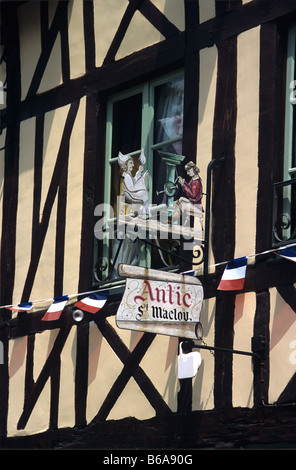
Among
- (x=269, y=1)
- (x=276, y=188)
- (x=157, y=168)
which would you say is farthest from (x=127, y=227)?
(x=269, y=1)

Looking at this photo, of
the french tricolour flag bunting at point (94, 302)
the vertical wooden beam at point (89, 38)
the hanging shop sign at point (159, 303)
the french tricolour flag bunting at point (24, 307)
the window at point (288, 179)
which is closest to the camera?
the hanging shop sign at point (159, 303)

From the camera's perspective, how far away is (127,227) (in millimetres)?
9977

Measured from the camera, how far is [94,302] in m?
10.2

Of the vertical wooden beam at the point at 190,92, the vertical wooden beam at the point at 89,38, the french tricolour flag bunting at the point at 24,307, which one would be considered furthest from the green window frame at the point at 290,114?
the french tricolour flag bunting at the point at 24,307

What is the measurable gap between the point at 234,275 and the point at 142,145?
1.76 metres

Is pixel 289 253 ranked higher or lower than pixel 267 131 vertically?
lower

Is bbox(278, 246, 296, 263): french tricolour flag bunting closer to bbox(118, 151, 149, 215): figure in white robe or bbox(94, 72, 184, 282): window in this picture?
bbox(118, 151, 149, 215): figure in white robe

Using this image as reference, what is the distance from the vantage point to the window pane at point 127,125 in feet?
35.0

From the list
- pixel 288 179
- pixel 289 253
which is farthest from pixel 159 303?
pixel 288 179

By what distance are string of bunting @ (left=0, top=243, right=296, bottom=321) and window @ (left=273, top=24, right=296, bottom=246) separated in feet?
0.57

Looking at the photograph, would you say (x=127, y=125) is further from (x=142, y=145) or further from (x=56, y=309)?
(x=56, y=309)

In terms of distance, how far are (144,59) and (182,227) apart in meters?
1.80

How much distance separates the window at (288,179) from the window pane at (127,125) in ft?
5.45

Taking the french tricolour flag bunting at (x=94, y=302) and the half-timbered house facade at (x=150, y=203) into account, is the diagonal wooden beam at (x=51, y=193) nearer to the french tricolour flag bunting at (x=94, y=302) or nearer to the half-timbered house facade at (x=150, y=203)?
the half-timbered house facade at (x=150, y=203)
